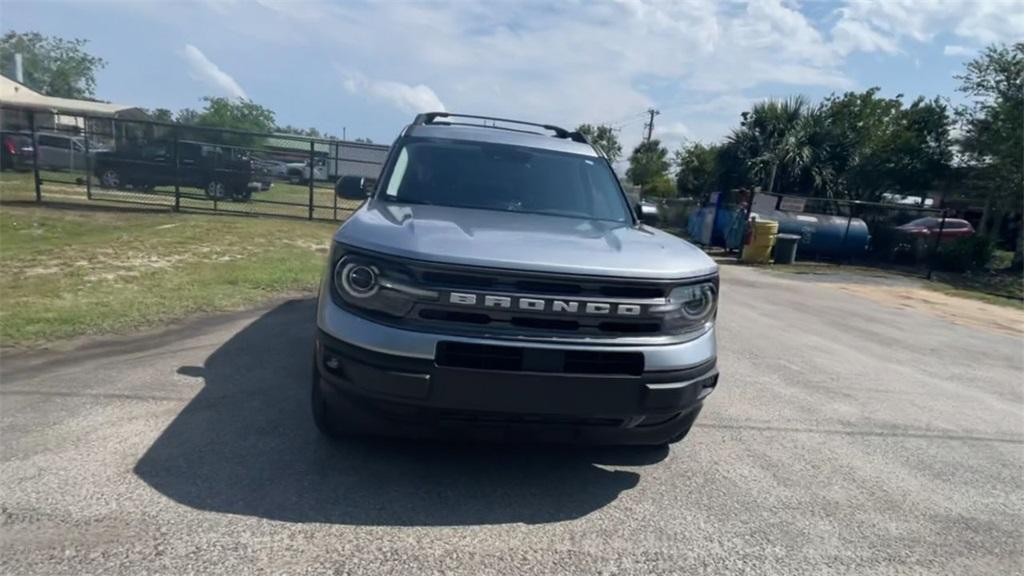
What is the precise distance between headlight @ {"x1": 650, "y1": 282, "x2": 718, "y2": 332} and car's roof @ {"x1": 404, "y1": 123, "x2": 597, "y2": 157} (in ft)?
6.62

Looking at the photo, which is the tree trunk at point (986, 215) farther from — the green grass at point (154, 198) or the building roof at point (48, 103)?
the building roof at point (48, 103)

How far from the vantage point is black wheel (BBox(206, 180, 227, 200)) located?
1659cm

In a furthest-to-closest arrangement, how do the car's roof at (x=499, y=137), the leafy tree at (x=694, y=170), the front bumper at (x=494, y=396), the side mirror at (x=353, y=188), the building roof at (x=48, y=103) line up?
the building roof at (x=48, y=103), the leafy tree at (x=694, y=170), the side mirror at (x=353, y=188), the car's roof at (x=499, y=137), the front bumper at (x=494, y=396)

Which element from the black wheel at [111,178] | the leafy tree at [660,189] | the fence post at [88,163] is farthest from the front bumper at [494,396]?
the leafy tree at [660,189]

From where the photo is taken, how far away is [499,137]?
16.5ft

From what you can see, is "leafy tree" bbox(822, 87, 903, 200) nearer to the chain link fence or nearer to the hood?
the chain link fence

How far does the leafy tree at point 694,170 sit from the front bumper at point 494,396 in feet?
116

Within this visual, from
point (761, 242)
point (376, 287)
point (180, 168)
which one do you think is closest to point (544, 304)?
point (376, 287)

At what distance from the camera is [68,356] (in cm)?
530

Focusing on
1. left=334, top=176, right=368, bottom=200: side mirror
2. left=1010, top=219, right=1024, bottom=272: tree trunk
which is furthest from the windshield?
left=1010, top=219, right=1024, bottom=272: tree trunk

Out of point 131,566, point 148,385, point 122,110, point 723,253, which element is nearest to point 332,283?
point 131,566

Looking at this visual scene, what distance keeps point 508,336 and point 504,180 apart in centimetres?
191

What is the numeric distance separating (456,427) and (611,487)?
953 millimetres

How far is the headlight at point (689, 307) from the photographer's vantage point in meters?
3.14
